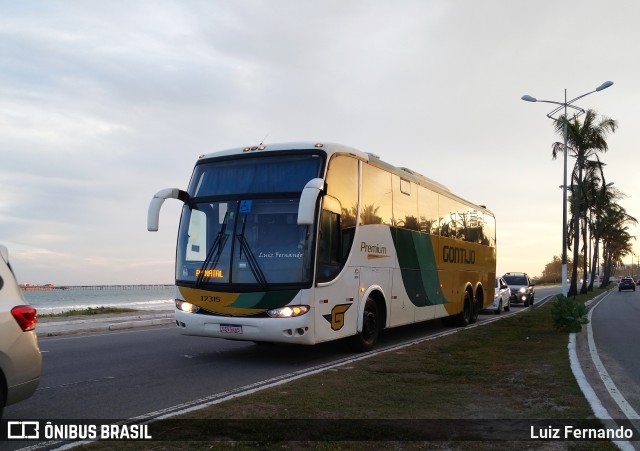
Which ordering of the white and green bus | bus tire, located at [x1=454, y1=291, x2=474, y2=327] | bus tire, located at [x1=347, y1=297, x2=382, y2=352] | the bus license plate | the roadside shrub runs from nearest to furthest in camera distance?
the white and green bus
the bus license plate
bus tire, located at [x1=347, y1=297, x2=382, y2=352]
the roadside shrub
bus tire, located at [x1=454, y1=291, x2=474, y2=327]

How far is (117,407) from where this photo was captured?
700 centimetres

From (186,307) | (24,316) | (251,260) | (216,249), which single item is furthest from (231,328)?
(24,316)

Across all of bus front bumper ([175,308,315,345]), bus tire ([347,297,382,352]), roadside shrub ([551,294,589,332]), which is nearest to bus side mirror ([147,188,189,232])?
bus front bumper ([175,308,315,345])

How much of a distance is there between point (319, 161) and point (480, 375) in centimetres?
444

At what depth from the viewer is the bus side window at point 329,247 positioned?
10.1 m

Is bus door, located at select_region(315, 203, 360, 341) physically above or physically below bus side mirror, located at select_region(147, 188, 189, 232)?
below

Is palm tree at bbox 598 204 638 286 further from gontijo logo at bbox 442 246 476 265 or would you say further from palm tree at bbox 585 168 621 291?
gontijo logo at bbox 442 246 476 265

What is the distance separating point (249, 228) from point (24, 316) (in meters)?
4.92

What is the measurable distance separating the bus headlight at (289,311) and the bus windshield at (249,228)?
0.39 m

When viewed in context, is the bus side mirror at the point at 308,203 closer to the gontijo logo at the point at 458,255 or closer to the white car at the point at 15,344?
the white car at the point at 15,344

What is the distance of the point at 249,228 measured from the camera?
10.2 m

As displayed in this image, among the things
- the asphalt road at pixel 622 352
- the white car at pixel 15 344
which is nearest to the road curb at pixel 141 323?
the white car at pixel 15 344

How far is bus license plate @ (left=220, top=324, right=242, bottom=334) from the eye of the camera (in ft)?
32.7

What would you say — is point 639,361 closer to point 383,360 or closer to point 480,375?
point 480,375
